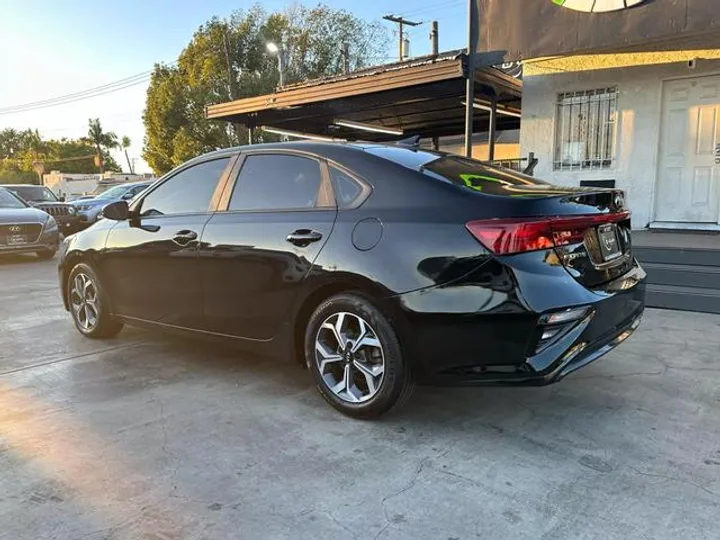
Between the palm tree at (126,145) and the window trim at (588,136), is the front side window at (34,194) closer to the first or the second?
the window trim at (588,136)

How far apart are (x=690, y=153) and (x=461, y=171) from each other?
588 centimetres

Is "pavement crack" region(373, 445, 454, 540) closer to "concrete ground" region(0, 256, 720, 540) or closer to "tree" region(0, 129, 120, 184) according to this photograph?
"concrete ground" region(0, 256, 720, 540)

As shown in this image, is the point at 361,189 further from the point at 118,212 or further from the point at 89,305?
the point at 89,305

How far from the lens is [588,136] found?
8.45 metres

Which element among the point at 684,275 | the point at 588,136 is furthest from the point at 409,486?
the point at 588,136

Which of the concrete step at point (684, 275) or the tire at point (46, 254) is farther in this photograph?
the tire at point (46, 254)

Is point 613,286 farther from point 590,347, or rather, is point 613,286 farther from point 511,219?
point 511,219

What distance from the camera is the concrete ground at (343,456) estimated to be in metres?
2.28

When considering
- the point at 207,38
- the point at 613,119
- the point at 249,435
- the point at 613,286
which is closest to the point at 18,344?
the point at 249,435

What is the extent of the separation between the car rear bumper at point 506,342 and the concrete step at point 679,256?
145 inches

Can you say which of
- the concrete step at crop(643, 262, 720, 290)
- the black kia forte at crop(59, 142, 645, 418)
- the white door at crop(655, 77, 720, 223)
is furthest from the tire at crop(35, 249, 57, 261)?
the white door at crop(655, 77, 720, 223)

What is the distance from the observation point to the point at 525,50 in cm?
774

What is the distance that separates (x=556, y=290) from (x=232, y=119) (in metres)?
10.6

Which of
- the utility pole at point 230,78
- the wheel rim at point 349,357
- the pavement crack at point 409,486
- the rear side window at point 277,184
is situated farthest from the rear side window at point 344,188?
the utility pole at point 230,78
